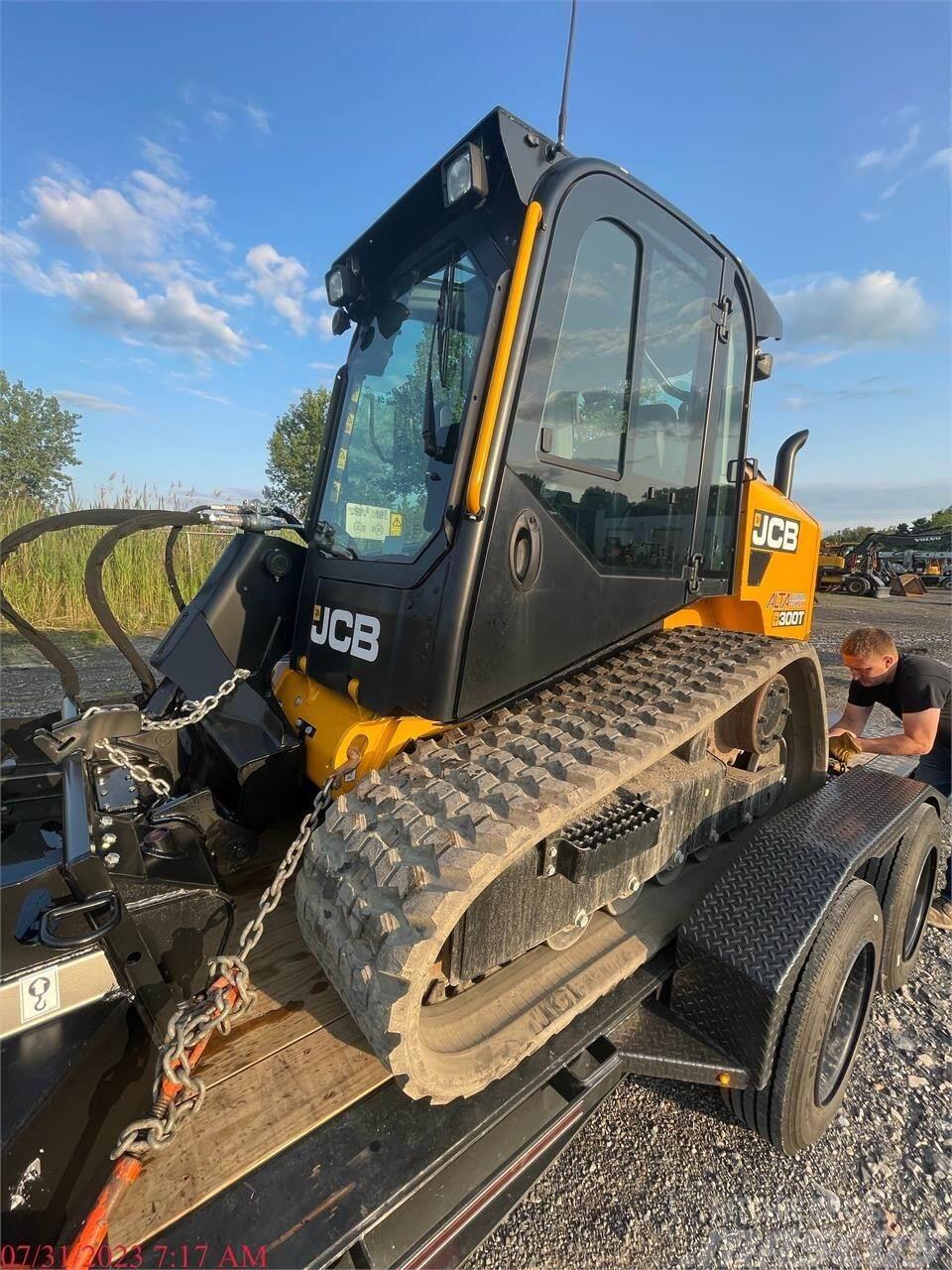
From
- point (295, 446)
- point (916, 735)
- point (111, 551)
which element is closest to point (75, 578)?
point (111, 551)

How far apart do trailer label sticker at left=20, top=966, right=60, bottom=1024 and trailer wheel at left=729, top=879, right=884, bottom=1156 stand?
1.89 m

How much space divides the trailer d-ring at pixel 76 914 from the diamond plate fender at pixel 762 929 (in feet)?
5.15

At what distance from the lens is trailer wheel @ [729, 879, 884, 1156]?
6.13ft

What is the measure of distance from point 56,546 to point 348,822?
985cm

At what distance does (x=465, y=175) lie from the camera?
1.78m

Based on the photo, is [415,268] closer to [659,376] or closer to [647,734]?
[659,376]

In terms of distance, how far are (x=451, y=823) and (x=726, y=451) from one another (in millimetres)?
1948

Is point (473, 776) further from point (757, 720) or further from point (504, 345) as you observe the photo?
point (757, 720)

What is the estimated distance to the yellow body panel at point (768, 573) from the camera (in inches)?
108

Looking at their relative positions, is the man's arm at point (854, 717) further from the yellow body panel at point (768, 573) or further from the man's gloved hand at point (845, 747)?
the yellow body panel at point (768, 573)

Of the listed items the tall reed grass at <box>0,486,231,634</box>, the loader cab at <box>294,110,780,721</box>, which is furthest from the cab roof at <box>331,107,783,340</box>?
the tall reed grass at <box>0,486,231,634</box>

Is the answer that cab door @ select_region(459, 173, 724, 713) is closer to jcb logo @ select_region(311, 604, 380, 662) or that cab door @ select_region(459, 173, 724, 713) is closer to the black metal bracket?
jcb logo @ select_region(311, 604, 380, 662)

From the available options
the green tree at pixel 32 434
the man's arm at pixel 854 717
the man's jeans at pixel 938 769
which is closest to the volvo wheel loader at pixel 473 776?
the man's arm at pixel 854 717

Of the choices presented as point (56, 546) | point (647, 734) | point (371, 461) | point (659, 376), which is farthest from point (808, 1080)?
point (56, 546)
